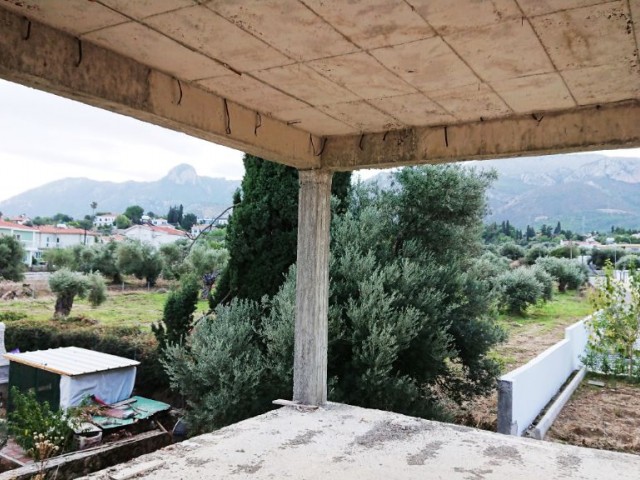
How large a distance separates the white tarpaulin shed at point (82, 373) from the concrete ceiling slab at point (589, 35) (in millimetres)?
8369

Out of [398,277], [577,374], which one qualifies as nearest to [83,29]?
[398,277]

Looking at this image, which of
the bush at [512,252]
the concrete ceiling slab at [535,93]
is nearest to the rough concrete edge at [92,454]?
the concrete ceiling slab at [535,93]

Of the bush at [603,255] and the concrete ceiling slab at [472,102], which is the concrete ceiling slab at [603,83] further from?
the bush at [603,255]

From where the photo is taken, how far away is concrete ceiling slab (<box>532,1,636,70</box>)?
252 cm

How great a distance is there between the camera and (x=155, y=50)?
3.21 meters

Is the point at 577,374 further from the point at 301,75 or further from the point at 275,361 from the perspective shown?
the point at 301,75

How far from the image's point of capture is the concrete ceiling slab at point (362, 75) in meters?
3.26

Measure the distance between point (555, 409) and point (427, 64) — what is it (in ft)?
22.8

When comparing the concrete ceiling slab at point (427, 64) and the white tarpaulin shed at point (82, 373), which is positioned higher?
the concrete ceiling slab at point (427, 64)

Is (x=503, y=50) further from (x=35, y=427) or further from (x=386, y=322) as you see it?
(x=35, y=427)

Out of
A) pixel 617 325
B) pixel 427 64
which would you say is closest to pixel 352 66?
pixel 427 64

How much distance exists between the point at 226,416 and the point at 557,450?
411cm

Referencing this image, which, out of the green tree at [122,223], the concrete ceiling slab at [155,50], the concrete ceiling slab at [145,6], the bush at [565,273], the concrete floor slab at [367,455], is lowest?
the concrete floor slab at [367,455]

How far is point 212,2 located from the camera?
2508 millimetres
